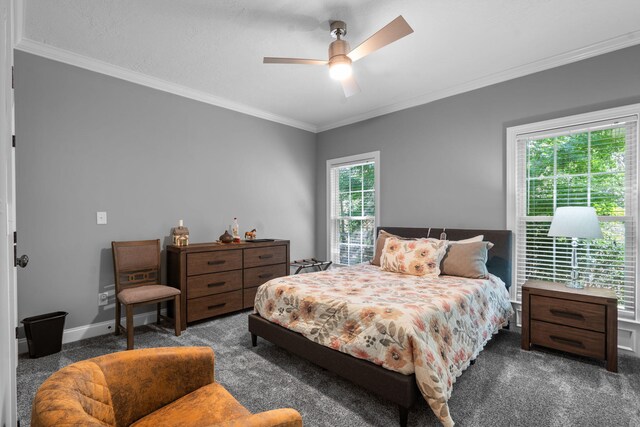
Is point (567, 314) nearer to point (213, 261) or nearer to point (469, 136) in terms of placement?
point (469, 136)

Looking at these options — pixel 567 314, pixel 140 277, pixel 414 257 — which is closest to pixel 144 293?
pixel 140 277

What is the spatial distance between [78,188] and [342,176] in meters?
3.39

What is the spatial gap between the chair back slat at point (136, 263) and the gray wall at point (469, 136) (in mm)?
2892

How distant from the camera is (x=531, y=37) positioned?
2625mm

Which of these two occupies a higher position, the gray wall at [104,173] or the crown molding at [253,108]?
the crown molding at [253,108]

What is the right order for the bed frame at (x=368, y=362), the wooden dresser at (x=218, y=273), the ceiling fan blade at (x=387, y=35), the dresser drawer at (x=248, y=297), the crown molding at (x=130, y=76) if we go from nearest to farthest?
the bed frame at (x=368, y=362), the ceiling fan blade at (x=387, y=35), the crown molding at (x=130, y=76), the wooden dresser at (x=218, y=273), the dresser drawer at (x=248, y=297)

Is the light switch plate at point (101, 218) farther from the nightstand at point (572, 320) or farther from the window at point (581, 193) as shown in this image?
the window at point (581, 193)

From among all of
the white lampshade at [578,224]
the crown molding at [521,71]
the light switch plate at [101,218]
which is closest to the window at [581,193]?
the white lampshade at [578,224]

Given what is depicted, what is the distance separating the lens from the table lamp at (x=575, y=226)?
2.46m

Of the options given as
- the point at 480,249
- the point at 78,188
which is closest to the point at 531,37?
the point at 480,249

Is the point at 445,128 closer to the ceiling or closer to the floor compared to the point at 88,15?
closer to the floor

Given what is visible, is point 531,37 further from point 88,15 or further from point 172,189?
point 172,189

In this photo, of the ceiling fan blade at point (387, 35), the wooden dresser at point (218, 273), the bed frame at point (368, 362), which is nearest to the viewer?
the bed frame at point (368, 362)

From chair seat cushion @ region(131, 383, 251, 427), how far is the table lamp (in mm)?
2737
